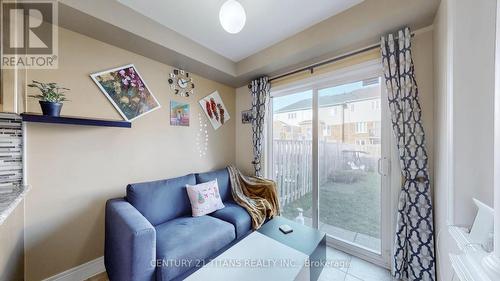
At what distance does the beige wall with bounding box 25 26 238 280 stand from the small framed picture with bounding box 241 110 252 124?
4.28 feet

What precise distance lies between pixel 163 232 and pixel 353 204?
2084mm

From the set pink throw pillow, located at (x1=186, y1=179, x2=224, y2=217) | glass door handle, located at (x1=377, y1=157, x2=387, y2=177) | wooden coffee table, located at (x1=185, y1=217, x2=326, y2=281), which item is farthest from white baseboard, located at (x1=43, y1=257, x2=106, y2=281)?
glass door handle, located at (x1=377, y1=157, x2=387, y2=177)

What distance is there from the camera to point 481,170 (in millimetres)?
1009

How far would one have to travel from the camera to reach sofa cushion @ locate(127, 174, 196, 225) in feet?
5.75

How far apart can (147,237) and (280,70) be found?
7.87ft

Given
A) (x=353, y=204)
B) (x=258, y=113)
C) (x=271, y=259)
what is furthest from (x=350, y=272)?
(x=258, y=113)

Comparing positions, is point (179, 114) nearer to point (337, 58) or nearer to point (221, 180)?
point (221, 180)

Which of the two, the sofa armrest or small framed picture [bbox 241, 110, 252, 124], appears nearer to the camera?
the sofa armrest

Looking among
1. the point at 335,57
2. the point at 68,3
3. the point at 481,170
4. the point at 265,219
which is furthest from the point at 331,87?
the point at 68,3

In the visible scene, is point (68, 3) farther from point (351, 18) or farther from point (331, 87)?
point (331, 87)

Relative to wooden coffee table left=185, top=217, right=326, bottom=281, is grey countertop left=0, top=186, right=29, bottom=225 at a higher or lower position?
higher

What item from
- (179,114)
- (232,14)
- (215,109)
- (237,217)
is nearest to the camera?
(232,14)

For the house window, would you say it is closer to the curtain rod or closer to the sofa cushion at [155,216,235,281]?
the curtain rod

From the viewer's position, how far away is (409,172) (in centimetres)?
158
